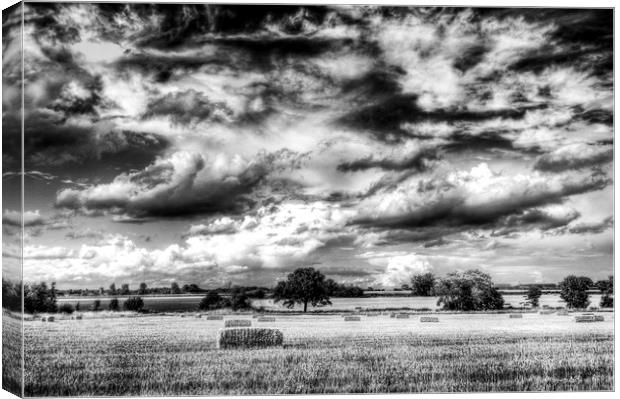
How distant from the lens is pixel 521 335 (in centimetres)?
1834

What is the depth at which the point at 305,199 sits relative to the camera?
57.4ft

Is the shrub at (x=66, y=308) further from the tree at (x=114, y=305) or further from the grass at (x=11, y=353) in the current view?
the grass at (x=11, y=353)

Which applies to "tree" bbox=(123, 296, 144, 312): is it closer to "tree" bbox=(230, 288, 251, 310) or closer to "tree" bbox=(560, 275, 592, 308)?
"tree" bbox=(230, 288, 251, 310)

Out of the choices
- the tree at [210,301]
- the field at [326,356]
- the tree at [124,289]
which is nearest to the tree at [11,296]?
the field at [326,356]

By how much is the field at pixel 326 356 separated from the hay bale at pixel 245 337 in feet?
0.51

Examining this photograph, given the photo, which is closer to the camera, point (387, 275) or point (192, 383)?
point (192, 383)

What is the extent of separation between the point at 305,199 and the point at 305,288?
159cm

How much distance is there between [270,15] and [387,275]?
16.7ft

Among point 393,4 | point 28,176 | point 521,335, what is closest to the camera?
point 28,176

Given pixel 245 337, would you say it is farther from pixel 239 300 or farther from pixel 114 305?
pixel 114 305

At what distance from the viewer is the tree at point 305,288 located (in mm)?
17516

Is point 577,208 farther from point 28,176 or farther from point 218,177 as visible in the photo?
point 28,176

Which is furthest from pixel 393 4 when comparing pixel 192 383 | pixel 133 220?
pixel 192 383

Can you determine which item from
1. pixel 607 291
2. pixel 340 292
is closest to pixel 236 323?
pixel 340 292
